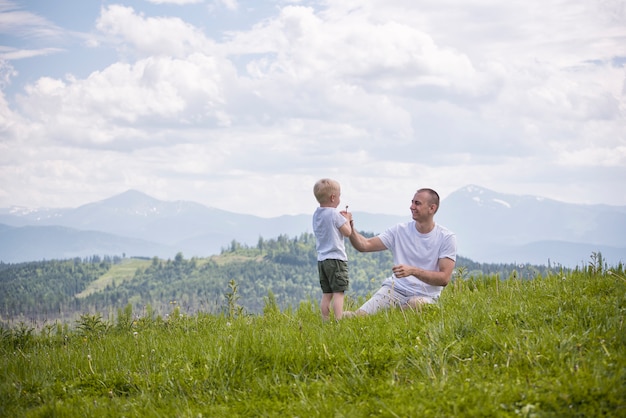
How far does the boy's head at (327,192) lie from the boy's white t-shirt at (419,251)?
1062 mm

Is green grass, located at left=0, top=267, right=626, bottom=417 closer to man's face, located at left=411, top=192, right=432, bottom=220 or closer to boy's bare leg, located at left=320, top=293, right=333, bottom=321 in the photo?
boy's bare leg, located at left=320, top=293, right=333, bottom=321

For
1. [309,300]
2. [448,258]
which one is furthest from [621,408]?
[309,300]

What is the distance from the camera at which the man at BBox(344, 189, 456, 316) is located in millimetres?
9461

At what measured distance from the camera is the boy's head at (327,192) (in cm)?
958

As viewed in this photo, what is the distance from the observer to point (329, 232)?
965 centimetres

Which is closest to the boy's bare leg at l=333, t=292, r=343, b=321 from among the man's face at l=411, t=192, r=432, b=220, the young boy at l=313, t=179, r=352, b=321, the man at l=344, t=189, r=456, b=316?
the young boy at l=313, t=179, r=352, b=321

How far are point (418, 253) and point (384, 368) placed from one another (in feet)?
11.6

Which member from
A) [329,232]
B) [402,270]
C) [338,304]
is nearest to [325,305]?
[338,304]

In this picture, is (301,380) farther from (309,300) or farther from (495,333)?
Result: (309,300)

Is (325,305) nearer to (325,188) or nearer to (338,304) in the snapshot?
(338,304)

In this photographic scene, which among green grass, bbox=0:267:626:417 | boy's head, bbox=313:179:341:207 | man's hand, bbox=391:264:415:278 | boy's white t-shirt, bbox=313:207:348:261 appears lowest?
green grass, bbox=0:267:626:417

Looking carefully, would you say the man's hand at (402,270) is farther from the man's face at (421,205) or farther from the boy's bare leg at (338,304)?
the boy's bare leg at (338,304)

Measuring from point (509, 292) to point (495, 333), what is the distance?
238 centimetres

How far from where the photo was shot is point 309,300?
36.8 ft
